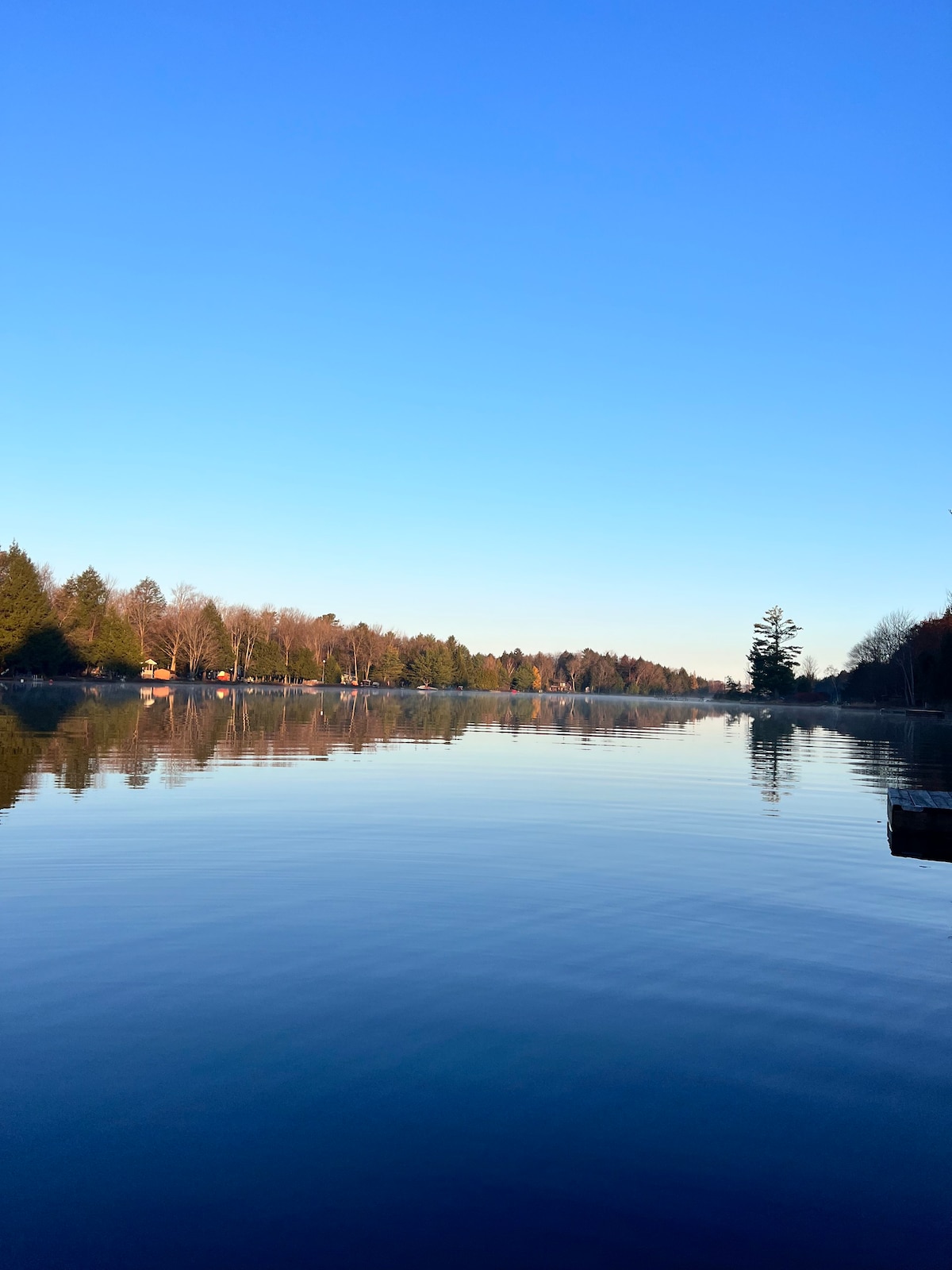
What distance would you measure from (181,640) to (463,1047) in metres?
134

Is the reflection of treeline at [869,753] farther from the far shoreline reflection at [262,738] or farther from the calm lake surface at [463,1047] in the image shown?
the calm lake surface at [463,1047]

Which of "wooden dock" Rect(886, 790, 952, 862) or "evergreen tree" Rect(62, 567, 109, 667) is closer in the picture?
"wooden dock" Rect(886, 790, 952, 862)

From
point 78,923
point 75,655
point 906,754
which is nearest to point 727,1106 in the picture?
point 78,923

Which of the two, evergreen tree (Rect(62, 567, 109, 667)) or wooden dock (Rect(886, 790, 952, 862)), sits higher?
evergreen tree (Rect(62, 567, 109, 667))

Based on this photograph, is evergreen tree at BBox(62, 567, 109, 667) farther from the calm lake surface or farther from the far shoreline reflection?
the calm lake surface

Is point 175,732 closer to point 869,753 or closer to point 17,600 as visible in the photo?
point 869,753

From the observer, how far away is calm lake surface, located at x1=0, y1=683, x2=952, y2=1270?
4.50 metres

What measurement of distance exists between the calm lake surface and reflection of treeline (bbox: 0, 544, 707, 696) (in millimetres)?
78870

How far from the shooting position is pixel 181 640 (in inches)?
5261

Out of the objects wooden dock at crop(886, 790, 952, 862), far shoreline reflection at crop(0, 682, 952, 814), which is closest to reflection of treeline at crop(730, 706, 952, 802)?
far shoreline reflection at crop(0, 682, 952, 814)

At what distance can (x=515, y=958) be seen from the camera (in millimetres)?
8758

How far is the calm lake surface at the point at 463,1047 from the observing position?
4.50m

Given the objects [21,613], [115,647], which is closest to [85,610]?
[115,647]

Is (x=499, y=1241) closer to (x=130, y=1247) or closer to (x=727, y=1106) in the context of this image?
(x=130, y=1247)
